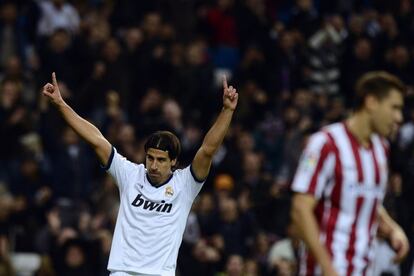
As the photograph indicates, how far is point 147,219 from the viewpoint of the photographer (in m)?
8.76

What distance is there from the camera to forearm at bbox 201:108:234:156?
850 centimetres

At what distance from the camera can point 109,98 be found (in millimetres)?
17125

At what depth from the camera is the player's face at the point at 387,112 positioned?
742 cm

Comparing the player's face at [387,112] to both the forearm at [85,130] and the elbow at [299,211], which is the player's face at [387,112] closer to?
the elbow at [299,211]

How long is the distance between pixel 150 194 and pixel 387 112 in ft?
6.64

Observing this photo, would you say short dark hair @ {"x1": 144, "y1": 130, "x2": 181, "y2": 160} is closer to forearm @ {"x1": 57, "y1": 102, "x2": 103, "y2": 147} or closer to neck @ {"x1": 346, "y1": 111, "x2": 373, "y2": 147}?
forearm @ {"x1": 57, "y1": 102, "x2": 103, "y2": 147}

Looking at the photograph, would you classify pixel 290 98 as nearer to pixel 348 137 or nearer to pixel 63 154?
pixel 63 154

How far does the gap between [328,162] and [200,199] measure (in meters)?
8.90

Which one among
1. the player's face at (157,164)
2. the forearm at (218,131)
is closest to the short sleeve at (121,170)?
the player's face at (157,164)

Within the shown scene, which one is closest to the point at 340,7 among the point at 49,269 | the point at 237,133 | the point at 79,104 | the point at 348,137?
the point at 237,133

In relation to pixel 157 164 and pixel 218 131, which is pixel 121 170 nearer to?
pixel 157 164

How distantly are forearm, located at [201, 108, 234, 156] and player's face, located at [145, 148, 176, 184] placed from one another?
33cm

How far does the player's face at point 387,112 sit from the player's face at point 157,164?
6.00 ft

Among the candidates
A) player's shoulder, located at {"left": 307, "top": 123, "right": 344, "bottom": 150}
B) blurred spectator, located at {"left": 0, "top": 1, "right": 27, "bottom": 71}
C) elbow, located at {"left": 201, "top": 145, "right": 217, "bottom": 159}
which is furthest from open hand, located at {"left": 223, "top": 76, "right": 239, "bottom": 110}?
blurred spectator, located at {"left": 0, "top": 1, "right": 27, "bottom": 71}
